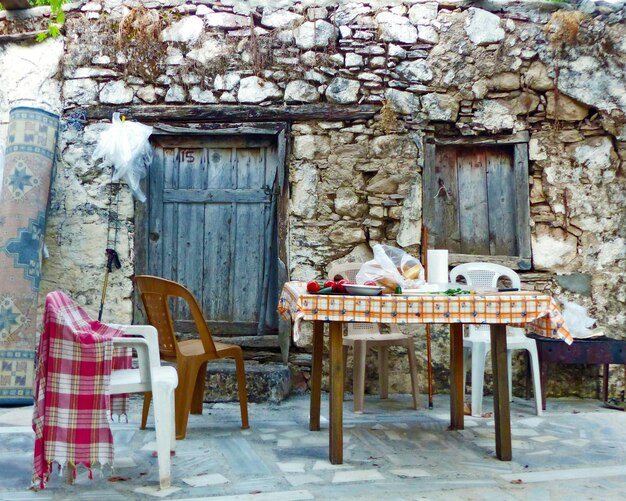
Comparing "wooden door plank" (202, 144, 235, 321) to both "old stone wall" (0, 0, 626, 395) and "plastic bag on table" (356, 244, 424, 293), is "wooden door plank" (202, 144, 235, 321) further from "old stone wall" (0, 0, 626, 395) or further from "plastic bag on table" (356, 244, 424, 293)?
"plastic bag on table" (356, 244, 424, 293)

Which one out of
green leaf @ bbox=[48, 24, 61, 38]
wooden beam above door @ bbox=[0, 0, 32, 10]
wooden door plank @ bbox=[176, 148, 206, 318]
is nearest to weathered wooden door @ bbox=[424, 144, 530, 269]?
wooden door plank @ bbox=[176, 148, 206, 318]

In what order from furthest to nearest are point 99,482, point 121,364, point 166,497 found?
1. point 121,364
2. point 99,482
3. point 166,497

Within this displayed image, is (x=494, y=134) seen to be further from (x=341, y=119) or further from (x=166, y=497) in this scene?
(x=166, y=497)

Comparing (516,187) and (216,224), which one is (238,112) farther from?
(516,187)

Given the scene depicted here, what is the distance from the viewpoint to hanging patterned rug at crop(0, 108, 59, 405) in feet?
13.2

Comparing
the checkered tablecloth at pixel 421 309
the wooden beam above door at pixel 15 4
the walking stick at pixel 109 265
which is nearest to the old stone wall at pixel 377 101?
the walking stick at pixel 109 265

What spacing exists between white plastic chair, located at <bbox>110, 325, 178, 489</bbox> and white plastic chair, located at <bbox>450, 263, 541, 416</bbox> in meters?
2.07

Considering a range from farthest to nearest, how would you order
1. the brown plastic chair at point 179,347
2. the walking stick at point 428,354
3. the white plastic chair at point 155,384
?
the walking stick at point 428,354, the brown plastic chair at point 179,347, the white plastic chair at point 155,384

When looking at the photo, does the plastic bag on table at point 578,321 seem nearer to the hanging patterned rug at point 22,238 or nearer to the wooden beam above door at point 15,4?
the hanging patterned rug at point 22,238

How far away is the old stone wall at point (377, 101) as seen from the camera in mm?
4566

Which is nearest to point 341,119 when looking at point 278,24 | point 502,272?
point 278,24

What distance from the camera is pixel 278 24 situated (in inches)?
184

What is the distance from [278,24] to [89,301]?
8.56 feet

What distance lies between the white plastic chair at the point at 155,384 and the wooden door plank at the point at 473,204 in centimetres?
289
